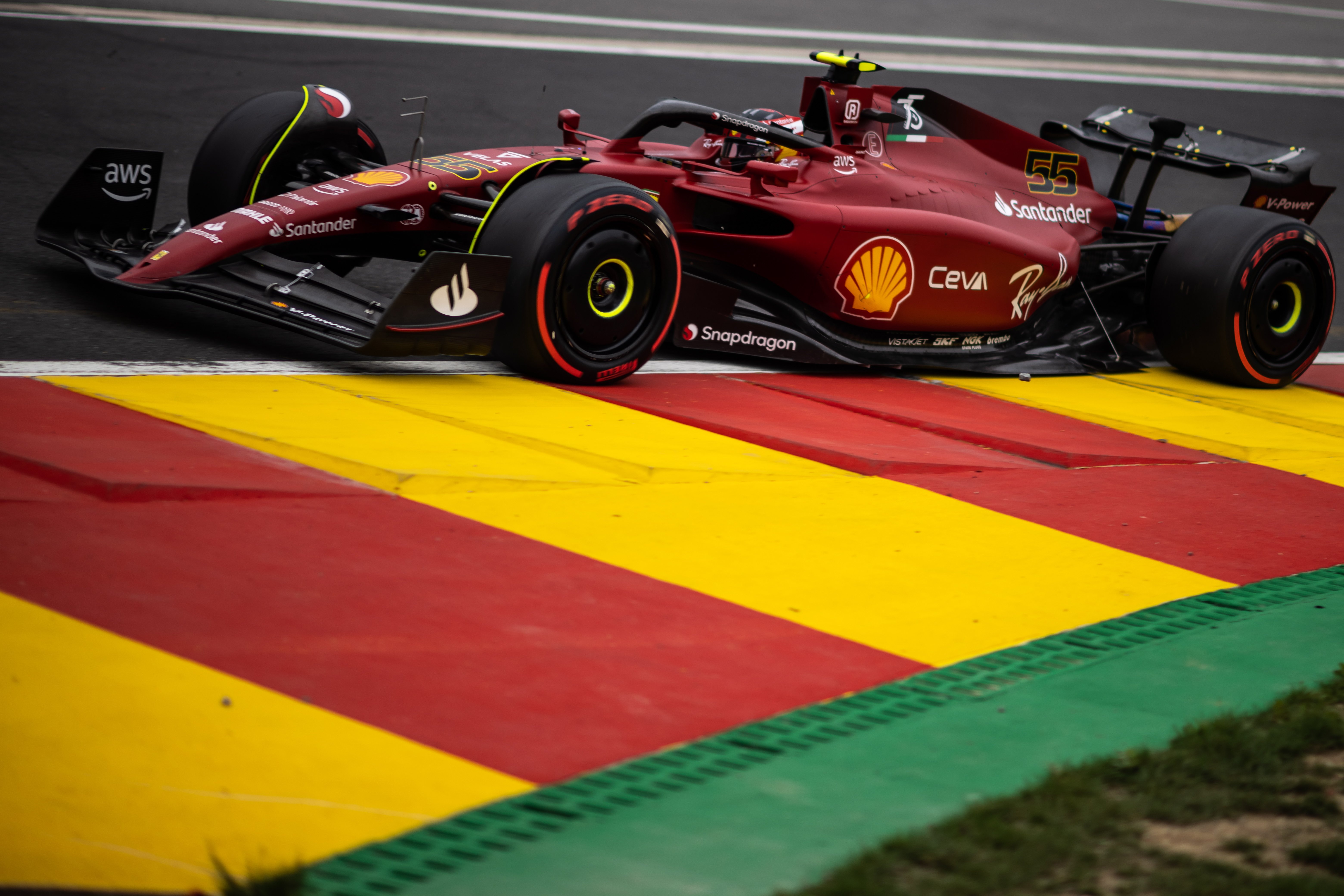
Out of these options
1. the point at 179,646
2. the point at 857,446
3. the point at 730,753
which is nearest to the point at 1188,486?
the point at 857,446

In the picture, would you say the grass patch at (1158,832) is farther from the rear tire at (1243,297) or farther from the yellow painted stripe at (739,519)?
the rear tire at (1243,297)

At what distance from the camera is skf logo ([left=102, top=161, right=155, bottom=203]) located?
6477mm

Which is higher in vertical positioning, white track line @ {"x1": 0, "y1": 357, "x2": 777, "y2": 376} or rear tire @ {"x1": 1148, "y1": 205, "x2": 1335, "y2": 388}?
rear tire @ {"x1": 1148, "y1": 205, "x2": 1335, "y2": 388}

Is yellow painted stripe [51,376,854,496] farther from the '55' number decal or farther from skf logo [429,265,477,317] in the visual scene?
the '55' number decal

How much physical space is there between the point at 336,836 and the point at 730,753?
35.5 inches

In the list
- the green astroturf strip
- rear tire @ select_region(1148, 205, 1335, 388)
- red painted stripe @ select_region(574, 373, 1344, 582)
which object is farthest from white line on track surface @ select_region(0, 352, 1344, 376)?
the green astroturf strip

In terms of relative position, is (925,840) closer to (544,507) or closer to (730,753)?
(730,753)

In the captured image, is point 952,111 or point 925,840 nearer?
point 925,840

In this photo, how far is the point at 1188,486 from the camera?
604 cm

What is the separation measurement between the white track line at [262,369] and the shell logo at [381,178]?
0.76 metres

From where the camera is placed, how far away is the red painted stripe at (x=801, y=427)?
225 inches

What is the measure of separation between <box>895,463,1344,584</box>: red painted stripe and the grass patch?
163cm

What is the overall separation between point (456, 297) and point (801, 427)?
1536 mm

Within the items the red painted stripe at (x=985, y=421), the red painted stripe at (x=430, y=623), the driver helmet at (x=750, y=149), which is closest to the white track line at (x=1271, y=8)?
the driver helmet at (x=750, y=149)
